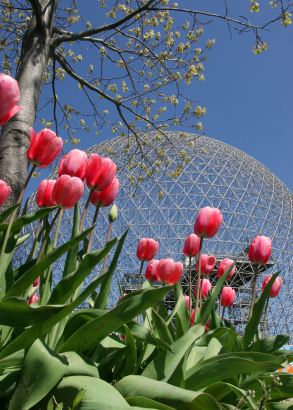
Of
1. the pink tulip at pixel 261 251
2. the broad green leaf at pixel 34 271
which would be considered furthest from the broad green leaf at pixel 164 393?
the pink tulip at pixel 261 251

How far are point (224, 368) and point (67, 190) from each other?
0.70 meters

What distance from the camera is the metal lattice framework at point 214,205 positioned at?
17812 mm

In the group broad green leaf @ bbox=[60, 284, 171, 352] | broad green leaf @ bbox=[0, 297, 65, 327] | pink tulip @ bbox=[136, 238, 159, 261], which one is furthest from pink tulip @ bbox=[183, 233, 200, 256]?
broad green leaf @ bbox=[0, 297, 65, 327]

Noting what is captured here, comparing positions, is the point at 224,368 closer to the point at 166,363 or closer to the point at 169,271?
the point at 166,363

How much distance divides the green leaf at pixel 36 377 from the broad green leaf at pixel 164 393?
0.20 metres

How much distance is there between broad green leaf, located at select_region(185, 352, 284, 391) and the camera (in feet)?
2.64

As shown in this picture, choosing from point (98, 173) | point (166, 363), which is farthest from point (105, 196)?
point (166, 363)

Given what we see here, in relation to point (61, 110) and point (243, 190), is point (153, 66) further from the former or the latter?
point (243, 190)

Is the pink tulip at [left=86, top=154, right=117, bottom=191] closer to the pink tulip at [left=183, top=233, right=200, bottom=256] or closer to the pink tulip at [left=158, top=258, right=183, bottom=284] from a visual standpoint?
the pink tulip at [left=158, top=258, right=183, bottom=284]

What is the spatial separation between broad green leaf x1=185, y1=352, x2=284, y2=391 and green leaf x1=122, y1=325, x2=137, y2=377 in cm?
17

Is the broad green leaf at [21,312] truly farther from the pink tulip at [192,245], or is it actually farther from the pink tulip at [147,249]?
the pink tulip at [192,245]

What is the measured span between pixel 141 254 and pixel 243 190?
67.4 feet

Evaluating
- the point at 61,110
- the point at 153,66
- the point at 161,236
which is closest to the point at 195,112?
the point at 153,66

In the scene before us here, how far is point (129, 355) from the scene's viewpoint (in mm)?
915
